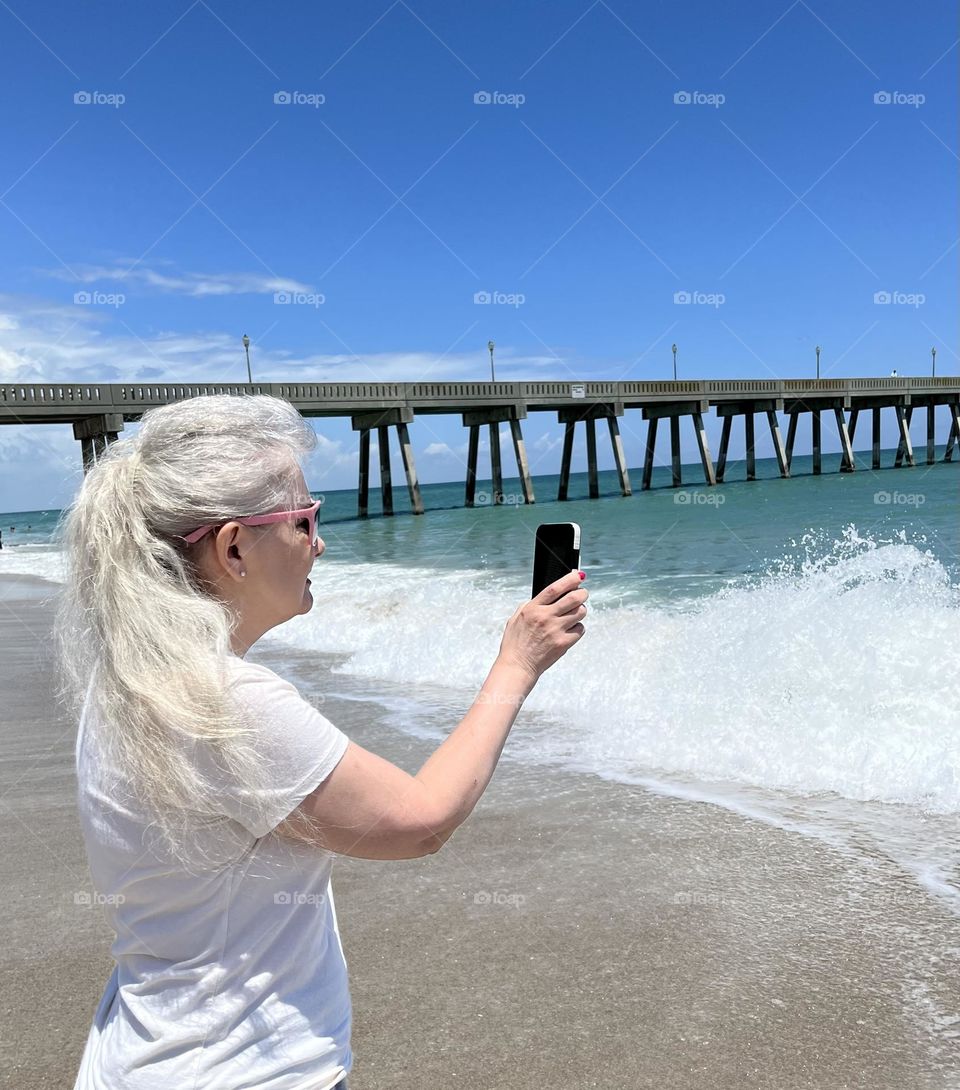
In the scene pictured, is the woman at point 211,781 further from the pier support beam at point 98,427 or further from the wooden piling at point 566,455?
the wooden piling at point 566,455

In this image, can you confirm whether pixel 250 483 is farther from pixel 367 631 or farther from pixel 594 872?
pixel 367 631

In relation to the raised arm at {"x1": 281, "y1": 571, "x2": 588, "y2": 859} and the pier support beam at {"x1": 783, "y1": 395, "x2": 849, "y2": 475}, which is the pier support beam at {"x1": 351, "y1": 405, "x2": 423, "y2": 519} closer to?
the pier support beam at {"x1": 783, "y1": 395, "x2": 849, "y2": 475}

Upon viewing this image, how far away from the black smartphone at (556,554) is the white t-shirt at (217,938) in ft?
1.70

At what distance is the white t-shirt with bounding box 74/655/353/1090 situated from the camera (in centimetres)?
131

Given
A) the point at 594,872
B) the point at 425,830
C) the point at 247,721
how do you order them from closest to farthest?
1. the point at 247,721
2. the point at 425,830
3. the point at 594,872

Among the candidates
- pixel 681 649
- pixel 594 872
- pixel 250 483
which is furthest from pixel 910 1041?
pixel 681 649

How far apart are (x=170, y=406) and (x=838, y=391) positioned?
55.4m

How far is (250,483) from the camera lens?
4.66ft

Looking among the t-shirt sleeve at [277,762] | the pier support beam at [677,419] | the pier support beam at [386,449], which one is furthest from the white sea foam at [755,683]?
the pier support beam at [677,419]

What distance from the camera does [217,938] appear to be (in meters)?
1.34

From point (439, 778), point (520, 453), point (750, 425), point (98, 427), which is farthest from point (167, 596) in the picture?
point (750, 425)

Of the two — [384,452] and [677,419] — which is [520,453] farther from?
[677,419]

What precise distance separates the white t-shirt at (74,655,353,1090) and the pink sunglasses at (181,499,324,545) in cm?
19

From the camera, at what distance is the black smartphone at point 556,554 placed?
1.67 meters
